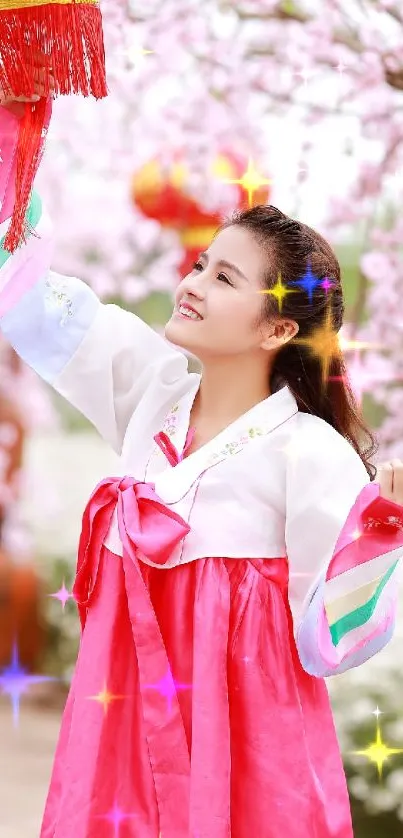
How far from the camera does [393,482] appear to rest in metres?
1.15

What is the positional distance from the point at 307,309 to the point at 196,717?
0.49 metres

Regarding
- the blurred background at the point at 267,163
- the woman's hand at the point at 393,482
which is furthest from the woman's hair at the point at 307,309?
the blurred background at the point at 267,163

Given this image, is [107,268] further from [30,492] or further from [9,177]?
[9,177]

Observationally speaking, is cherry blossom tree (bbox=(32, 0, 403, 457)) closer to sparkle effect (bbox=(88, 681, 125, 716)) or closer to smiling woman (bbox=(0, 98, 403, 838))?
smiling woman (bbox=(0, 98, 403, 838))

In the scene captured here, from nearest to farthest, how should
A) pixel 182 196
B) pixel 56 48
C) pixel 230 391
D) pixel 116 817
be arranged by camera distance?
pixel 56 48 → pixel 116 817 → pixel 230 391 → pixel 182 196

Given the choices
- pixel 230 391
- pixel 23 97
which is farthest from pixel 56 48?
pixel 230 391

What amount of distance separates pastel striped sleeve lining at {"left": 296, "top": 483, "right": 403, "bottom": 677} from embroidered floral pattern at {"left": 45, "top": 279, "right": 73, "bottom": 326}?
46 centimetres

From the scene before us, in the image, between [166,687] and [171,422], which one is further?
[171,422]

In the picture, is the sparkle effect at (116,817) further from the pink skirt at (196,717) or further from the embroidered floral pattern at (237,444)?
the embroidered floral pattern at (237,444)

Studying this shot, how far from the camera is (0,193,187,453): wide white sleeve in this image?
1.40m

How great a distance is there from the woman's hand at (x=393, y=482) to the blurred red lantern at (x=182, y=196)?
104 cm

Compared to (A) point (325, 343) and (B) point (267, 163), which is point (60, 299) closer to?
(A) point (325, 343)

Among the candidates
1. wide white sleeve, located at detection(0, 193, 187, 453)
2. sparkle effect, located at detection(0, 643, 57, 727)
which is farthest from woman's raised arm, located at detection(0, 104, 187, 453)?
sparkle effect, located at detection(0, 643, 57, 727)

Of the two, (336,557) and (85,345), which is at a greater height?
(85,345)
